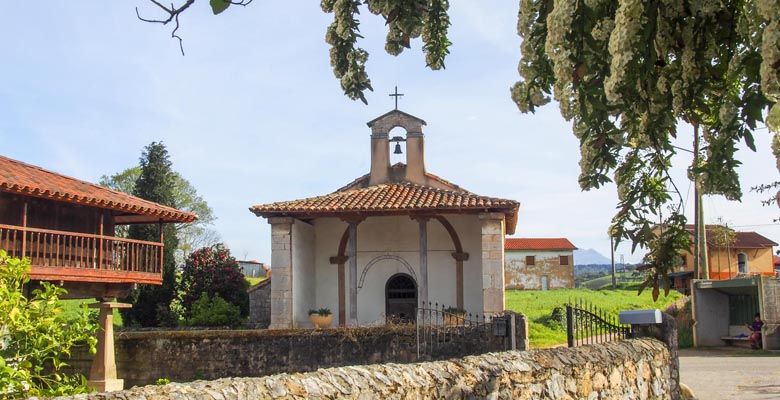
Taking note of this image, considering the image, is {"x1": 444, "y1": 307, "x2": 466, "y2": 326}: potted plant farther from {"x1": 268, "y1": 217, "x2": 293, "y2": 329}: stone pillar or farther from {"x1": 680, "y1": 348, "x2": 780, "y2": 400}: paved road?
{"x1": 680, "y1": 348, "x2": 780, "y2": 400}: paved road

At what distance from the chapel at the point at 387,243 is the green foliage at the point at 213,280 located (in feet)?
13.8

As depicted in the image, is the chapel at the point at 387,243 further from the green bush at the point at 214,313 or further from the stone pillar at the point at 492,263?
the green bush at the point at 214,313

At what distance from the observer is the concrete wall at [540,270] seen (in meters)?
55.5

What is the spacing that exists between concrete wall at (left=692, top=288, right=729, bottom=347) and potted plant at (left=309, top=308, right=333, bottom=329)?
34.8 feet

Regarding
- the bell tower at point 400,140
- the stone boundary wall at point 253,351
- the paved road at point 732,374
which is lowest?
the paved road at point 732,374

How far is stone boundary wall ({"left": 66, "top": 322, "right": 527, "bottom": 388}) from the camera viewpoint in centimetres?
1525

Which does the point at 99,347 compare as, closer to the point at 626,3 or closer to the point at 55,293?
the point at 55,293

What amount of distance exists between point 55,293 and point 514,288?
1915 inches

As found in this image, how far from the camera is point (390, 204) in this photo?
1942 cm

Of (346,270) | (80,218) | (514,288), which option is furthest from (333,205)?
(514,288)

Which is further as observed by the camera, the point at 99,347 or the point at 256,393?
the point at 99,347

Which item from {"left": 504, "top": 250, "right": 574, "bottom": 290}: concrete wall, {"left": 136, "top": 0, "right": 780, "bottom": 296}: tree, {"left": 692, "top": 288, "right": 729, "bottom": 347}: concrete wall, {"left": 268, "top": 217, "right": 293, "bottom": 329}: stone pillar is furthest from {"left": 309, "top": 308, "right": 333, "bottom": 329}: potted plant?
A: {"left": 504, "top": 250, "right": 574, "bottom": 290}: concrete wall

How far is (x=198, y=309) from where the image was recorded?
74.2 feet

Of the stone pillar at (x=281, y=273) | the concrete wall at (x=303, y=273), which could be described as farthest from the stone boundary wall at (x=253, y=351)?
the concrete wall at (x=303, y=273)
